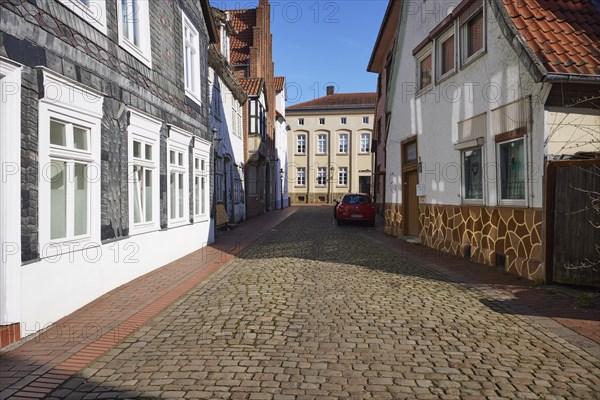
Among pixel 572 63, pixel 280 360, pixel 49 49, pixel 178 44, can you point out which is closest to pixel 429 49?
pixel 572 63

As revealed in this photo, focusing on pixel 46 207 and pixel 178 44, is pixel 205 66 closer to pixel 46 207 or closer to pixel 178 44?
pixel 178 44

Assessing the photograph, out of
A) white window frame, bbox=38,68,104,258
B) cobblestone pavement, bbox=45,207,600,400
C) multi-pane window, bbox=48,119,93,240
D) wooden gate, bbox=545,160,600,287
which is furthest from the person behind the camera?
wooden gate, bbox=545,160,600,287

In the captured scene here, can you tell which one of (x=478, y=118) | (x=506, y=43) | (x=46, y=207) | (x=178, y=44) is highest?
(x=178, y=44)

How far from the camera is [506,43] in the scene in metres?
8.71

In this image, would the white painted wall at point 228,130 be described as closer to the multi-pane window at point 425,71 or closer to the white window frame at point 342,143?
the multi-pane window at point 425,71

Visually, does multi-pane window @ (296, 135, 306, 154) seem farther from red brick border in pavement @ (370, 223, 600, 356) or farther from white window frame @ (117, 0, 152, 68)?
white window frame @ (117, 0, 152, 68)

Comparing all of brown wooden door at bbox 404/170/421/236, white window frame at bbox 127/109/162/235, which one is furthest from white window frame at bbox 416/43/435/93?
white window frame at bbox 127/109/162/235

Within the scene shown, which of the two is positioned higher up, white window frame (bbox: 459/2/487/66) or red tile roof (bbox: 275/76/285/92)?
red tile roof (bbox: 275/76/285/92)

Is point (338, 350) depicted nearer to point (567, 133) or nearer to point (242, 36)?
point (567, 133)

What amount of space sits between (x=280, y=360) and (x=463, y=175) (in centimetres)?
781

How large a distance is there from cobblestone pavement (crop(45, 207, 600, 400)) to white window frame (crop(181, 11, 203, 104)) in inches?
242

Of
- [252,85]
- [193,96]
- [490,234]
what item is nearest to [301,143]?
[252,85]

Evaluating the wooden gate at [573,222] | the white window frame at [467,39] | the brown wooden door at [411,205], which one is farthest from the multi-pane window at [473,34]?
the brown wooden door at [411,205]

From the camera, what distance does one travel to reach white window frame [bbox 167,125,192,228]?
33.6ft
